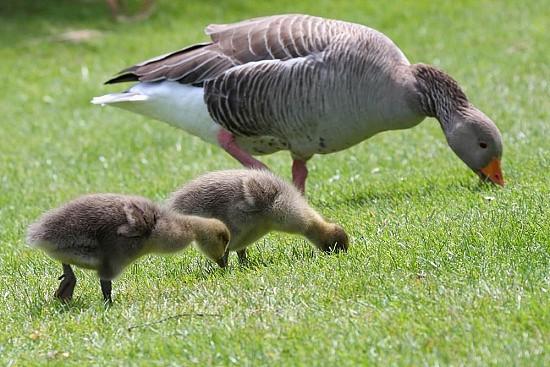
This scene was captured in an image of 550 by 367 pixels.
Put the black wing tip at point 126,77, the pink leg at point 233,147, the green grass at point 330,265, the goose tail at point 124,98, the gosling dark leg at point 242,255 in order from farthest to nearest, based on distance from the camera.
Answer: the black wing tip at point 126,77 → the goose tail at point 124,98 → the pink leg at point 233,147 → the gosling dark leg at point 242,255 → the green grass at point 330,265

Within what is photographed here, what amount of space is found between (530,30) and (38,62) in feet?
30.5

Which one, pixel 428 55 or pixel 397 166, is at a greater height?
pixel 397 166

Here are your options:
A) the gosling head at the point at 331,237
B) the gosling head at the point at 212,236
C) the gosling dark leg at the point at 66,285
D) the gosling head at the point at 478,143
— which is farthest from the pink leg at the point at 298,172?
the gosling dark leg at the point at 66,285

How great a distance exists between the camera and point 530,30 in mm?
18266

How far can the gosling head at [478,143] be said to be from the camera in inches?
362

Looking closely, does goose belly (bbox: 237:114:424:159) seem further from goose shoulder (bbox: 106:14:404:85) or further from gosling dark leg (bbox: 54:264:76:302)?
gosling dark leg (bbox: 54:264:76:302)

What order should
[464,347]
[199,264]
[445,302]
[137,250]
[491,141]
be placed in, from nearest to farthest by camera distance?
[464,347], [445,302], [137,250], [199,264], [491,141]

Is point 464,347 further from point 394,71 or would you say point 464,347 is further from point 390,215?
point 394,71

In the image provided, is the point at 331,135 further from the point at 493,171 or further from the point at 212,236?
the point at 212,236

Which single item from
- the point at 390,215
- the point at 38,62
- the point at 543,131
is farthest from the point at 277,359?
the point at 38,62

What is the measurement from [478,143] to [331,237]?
8.92 feet

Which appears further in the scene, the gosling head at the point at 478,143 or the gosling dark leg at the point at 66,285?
the gosling head at the point at 478,143

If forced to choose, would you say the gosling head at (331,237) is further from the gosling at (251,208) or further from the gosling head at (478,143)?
the gosling head at (478,143)

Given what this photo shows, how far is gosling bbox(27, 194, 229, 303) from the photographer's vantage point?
623 centimetres
